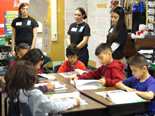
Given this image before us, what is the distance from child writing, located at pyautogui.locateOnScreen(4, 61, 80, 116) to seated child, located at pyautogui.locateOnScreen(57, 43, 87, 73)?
174cm

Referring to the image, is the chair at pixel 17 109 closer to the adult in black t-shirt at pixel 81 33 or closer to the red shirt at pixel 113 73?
the red shirt at pixel 113 73

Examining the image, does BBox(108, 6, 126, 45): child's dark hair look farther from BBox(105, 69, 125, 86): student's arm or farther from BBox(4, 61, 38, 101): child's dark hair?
BBox(4, 61, 38, 101): child's dark hair

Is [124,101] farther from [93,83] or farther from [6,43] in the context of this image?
[6,43]

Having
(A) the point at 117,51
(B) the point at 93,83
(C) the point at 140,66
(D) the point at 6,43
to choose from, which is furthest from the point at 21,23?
(C) the point at 140,66

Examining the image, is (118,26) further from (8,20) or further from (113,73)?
(8,20)

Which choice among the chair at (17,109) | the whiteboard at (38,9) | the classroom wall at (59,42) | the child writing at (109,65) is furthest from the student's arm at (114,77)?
the classroom wall at (59,42)

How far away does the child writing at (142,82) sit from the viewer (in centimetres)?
252

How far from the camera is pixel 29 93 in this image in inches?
88.5

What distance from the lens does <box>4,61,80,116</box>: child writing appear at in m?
2.23

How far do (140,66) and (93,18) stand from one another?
5087mm

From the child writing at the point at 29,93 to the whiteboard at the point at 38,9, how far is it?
5.96 feet


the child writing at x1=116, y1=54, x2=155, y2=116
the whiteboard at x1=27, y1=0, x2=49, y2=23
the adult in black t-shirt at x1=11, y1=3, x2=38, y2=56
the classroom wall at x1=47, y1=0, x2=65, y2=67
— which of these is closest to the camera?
the child writing at x1=116, y1=54, x2=155, y2=116

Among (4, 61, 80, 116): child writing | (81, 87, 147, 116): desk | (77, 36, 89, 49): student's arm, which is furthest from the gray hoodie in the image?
(77, 36, 89, 49): student's arm

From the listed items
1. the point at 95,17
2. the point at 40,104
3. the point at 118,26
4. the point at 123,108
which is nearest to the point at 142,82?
the point at 123,108
